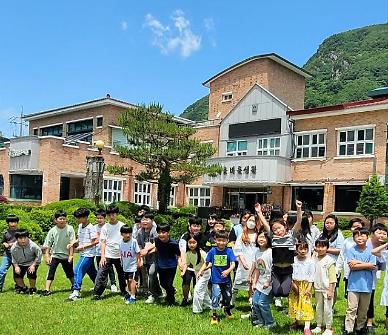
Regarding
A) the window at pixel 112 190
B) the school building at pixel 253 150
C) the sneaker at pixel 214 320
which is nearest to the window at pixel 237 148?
the school building at pixel 253 150

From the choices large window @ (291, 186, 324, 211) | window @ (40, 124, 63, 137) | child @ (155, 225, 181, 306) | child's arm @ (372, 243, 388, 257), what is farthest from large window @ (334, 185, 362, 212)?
window @ (40, 124, 63, 137)

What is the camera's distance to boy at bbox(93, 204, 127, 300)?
873 cm

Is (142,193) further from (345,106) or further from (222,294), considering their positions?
(222,294)

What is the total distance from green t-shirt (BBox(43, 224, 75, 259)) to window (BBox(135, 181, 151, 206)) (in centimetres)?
2435

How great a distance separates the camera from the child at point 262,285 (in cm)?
687

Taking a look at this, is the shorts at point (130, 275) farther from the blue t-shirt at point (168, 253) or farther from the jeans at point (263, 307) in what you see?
the jeans at point (263, 307)

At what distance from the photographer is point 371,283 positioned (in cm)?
670

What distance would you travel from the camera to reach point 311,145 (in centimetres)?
2612

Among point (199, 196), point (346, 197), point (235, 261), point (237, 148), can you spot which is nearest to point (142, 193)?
point (199, 196)

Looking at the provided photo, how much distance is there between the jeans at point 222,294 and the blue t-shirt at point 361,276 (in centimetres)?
182

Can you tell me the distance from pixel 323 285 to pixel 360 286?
0.48 metres

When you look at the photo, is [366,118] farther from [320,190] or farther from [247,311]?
[247,311]

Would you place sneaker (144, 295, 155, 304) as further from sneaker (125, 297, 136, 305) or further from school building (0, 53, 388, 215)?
school building (0, 53, 388, 215)

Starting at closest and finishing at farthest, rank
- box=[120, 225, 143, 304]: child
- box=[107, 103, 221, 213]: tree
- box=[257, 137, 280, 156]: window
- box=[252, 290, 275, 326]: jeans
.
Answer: box=[252, 290, 275, 326]: jeans → box=[120, 225, 143, 304]: child → box=[107, 103, 221, 213]: tree → box=[257, 137, 280, 156]: window
